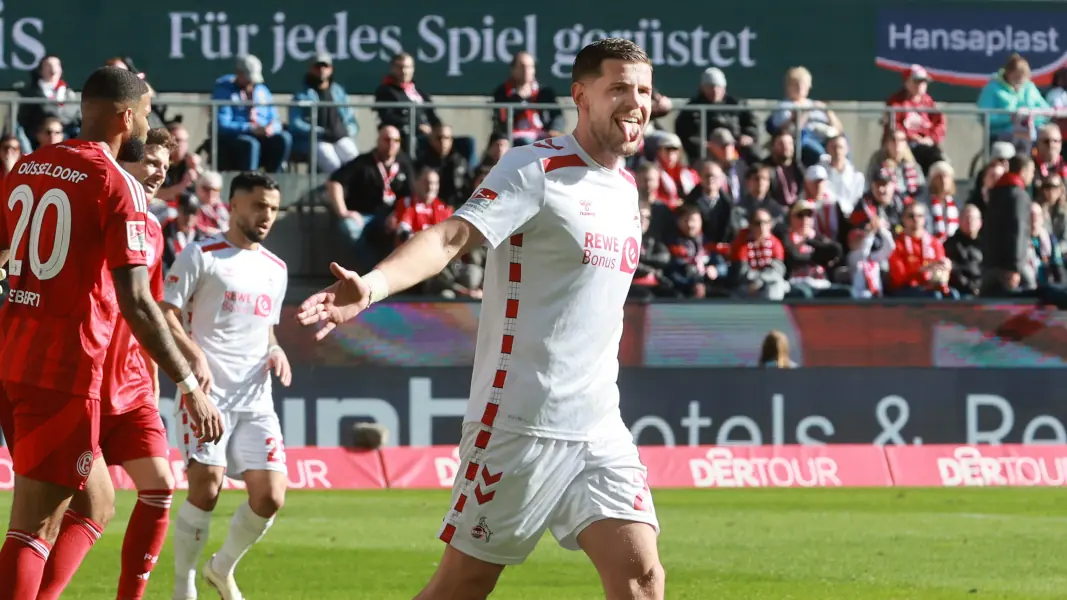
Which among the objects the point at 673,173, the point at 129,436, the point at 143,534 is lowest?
the point at 143,534

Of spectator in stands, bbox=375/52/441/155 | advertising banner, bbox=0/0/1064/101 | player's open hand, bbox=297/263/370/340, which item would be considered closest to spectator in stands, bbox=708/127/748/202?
advertising banner, bbox=0/0/1064/101

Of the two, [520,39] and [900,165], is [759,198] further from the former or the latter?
[520,39]

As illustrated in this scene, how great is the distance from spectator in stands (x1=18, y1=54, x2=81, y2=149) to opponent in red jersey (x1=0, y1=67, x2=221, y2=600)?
1175 cm

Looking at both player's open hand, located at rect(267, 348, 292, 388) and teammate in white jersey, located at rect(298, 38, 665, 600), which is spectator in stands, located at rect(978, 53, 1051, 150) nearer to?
player's open hand, located at rect(267, 348, 292, 388)

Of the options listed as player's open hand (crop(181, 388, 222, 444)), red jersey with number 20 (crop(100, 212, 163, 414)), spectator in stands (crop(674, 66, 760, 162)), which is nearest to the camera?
player's open hand (crop(181, 388, 222, 444))

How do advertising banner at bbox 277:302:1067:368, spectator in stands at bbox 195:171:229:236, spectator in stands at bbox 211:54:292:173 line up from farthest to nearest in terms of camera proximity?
1. spectator in stands at bbox 211:54:292:173
2. advertising banner at bbox 277:302:1067:368
3. spectator in stands at bbox 195:171:229:236

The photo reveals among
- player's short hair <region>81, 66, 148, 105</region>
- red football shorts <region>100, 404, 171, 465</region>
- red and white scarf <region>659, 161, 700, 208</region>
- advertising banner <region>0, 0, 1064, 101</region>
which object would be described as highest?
advertising banner <region>0, 0, 1064, 101</region>

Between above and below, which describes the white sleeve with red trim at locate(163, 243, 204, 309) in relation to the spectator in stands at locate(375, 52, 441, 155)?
below

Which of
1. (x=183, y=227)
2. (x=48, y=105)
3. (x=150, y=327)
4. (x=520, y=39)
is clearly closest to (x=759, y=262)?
(x=520, y=39)

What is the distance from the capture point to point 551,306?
5.74 metres

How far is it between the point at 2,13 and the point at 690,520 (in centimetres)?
1119

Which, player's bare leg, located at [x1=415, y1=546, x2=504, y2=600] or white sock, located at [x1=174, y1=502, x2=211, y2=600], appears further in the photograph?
white sock, located at [x1=174, y1=502, x2=211, y2=600]

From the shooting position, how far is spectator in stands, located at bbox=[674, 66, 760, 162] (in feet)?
66.3

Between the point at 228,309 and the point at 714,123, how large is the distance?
11107mm
